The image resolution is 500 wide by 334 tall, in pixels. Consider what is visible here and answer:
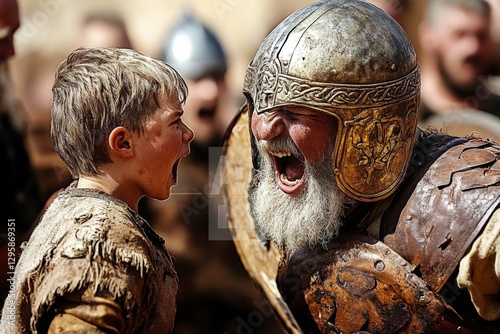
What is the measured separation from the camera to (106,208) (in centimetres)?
267

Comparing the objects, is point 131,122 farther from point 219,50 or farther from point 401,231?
point 219,50

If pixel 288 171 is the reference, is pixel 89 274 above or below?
above

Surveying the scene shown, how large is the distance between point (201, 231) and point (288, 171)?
2.96 meters

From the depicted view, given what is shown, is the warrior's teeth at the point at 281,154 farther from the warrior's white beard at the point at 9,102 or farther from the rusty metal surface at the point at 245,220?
the warrior's white beard at the point at 9,102

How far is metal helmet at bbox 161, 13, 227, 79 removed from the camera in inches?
255

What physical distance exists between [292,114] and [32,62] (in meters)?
3.55

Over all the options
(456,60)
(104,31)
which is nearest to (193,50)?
(104,31)

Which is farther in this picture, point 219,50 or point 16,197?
point 219,50

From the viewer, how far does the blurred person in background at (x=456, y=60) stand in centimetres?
653

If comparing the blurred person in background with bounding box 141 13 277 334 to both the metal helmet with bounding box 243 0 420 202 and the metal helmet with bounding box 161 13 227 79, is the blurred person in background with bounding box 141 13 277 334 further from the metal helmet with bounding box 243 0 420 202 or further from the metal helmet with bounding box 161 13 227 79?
the metal helmet with bounding box 243 0 420 202

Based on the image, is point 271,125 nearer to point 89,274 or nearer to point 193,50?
point 89,274

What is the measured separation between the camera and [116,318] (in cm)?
248

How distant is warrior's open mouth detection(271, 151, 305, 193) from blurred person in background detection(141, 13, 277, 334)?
108 inches

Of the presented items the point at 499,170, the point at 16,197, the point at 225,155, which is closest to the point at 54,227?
the point at 499,170
